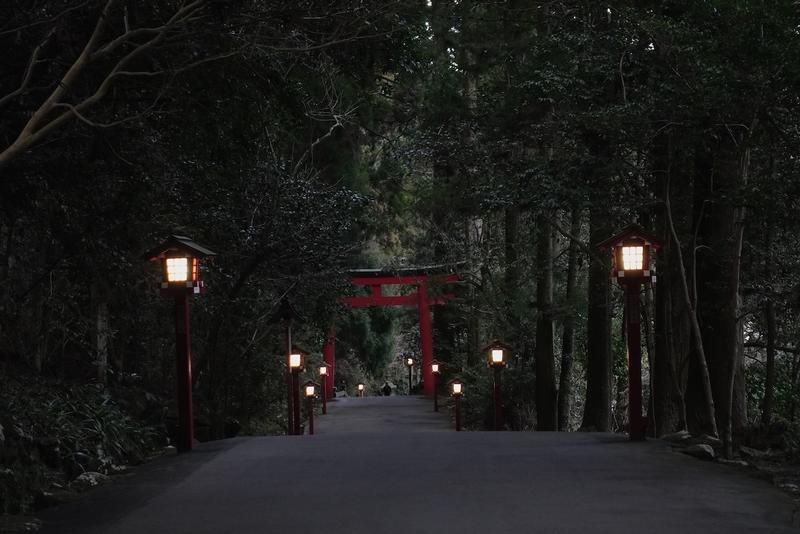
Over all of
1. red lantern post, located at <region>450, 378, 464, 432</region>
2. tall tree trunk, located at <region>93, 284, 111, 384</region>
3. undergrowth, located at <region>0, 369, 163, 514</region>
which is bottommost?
red lantern post, located at <region>450, 378, 464, 432</region>

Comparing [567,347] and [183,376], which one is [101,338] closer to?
[183,376]

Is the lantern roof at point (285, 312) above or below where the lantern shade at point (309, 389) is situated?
above

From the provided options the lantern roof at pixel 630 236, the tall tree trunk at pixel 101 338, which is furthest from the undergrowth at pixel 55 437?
the lantern roof at pixel 630 236

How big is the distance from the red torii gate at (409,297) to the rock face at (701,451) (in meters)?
22.4

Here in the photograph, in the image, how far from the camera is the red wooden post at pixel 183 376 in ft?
39.3

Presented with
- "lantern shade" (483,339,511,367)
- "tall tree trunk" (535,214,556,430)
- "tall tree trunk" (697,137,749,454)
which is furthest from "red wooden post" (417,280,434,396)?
"tall tree trunk" (697,137,749,454)

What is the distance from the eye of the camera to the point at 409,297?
39.9m

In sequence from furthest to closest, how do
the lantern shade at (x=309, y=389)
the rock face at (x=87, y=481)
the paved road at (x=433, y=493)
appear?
1. the lantern shade at (x=309, y=389)
2. the rock face at (x=87, y=481)
3. the paved road at (x=433, y=493)

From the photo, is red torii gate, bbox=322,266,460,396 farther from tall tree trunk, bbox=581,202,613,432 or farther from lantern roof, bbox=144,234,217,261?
lantern roof, bbox=144,234,217,261

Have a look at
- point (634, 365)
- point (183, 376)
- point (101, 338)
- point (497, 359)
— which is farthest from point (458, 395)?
point (183, 376)

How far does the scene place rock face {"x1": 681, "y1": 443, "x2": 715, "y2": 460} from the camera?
1059cm

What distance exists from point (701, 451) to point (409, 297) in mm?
29428

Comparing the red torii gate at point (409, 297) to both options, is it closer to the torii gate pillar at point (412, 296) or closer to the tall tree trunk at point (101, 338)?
the torii gate pillar at point (412, 296)

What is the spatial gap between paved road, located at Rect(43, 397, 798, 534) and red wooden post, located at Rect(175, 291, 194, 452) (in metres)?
0.24
